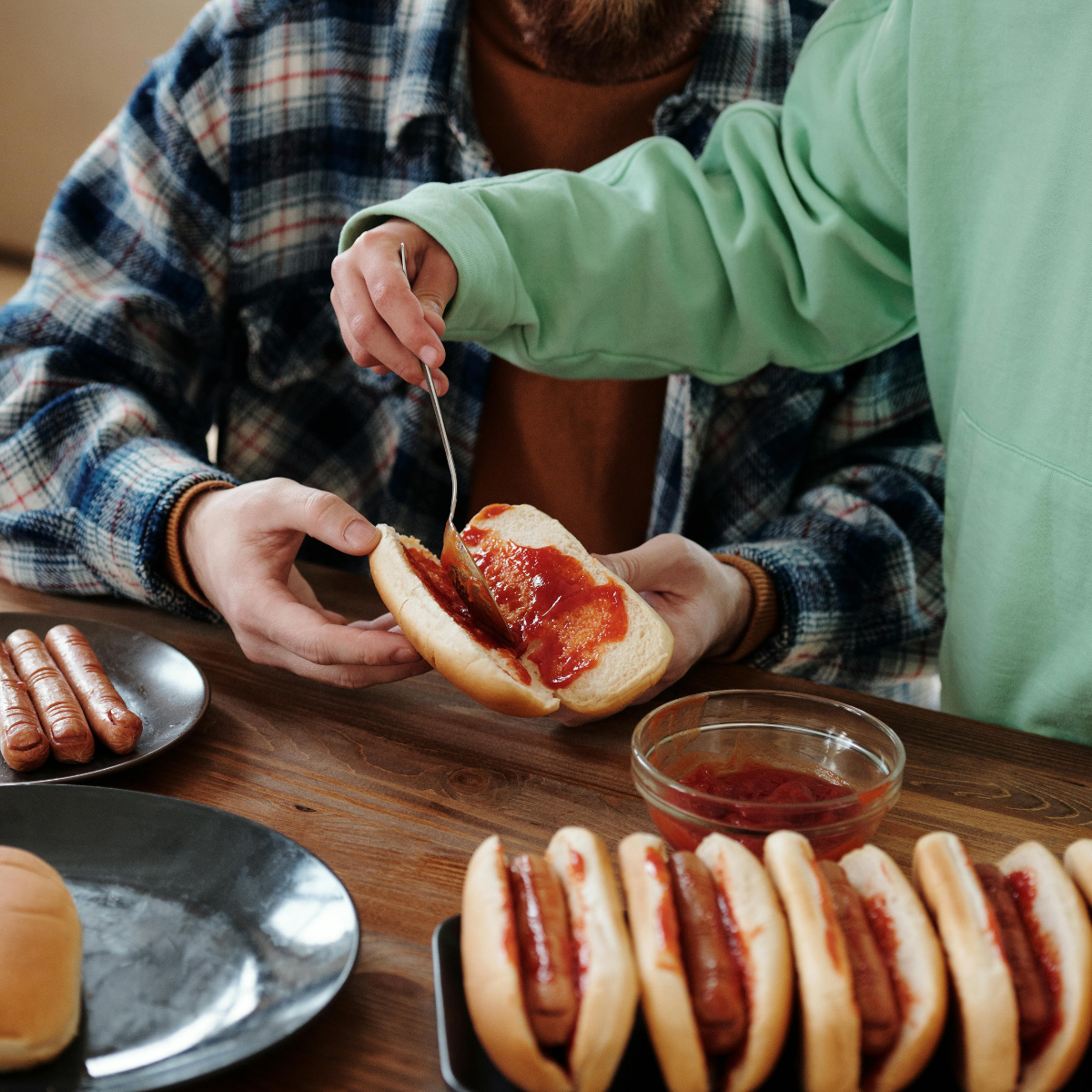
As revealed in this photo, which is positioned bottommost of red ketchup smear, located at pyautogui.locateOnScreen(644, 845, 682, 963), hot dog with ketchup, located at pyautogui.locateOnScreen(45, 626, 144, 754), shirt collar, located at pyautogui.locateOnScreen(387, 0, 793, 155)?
hot dog with ketchup, located at pyautogui.locateOnScreen(45, 626, 144, 754)

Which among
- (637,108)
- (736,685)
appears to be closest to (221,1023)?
(736,685)

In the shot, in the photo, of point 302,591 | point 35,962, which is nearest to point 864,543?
point 302,591

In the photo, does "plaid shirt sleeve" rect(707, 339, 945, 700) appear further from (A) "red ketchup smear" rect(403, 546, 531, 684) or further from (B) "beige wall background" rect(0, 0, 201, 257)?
(B) "beige wall background" rect(0, 0, 201, 257)

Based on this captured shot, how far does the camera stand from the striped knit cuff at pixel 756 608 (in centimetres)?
165

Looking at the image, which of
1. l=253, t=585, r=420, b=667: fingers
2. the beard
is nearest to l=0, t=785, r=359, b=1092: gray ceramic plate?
l=253, t=585, r=420, b=667: fingers

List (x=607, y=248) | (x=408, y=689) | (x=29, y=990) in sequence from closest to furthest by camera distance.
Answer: (x=29, y=990)
(x=408, y=689)
(x=607, y=248)

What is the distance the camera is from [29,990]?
0.67 metres

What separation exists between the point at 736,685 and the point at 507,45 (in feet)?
5.49

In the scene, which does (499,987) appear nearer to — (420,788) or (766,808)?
(766,808)

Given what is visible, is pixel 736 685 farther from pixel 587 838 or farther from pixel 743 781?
pixel 587 838

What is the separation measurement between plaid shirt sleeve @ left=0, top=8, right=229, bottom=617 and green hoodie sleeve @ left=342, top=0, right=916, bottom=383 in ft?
2.07

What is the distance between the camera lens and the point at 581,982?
2.11 feet

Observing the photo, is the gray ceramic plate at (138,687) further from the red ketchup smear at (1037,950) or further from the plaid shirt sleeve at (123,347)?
the red ketchup smear at (1037,950)

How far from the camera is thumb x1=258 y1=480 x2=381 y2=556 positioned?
130 centimetres
